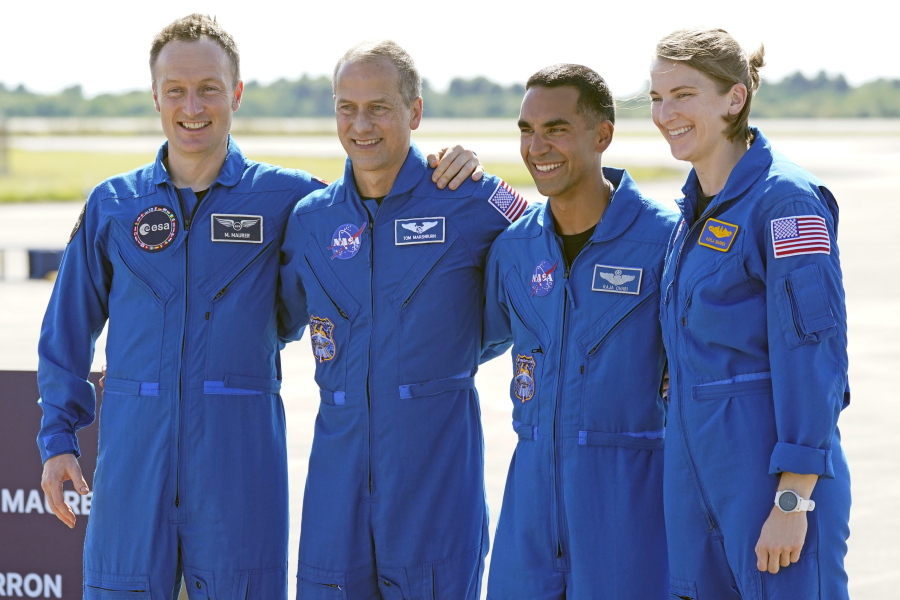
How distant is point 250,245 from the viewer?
369 cm

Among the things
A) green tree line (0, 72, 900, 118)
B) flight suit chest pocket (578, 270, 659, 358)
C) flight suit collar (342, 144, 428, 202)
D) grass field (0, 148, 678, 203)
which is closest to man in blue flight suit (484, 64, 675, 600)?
flight suit chest pocket (578, 270, 659, 358)

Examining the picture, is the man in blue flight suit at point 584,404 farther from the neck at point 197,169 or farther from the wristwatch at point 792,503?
the neck at point 197,169

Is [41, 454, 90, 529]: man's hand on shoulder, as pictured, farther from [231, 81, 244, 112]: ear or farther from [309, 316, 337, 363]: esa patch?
[231, 81, 244, 112]: ear

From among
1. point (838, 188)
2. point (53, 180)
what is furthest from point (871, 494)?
point (53, 180)

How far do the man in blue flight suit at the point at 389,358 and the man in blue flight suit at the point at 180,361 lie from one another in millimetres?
162

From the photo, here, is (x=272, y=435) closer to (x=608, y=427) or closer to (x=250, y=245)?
(x=250, y=245)

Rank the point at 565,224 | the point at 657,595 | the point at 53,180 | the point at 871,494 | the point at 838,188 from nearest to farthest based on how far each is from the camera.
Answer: the point at 657,595, the point at 565,224, the point at 871,494, the point at 838,188, the point at 53,180

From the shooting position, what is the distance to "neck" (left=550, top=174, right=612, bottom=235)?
137 inches

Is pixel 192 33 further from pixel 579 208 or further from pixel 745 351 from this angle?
pixel 745 351

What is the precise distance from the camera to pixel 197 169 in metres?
3.77

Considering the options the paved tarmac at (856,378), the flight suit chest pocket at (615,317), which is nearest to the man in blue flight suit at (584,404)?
the flight suit chest pocket at (615,317)

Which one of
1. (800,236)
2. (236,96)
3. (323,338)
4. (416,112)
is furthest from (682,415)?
(236,96)

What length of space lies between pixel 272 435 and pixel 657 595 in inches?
53.1

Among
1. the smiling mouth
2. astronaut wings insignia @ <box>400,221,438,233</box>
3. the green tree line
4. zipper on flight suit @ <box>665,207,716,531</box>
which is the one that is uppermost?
the green tree line
